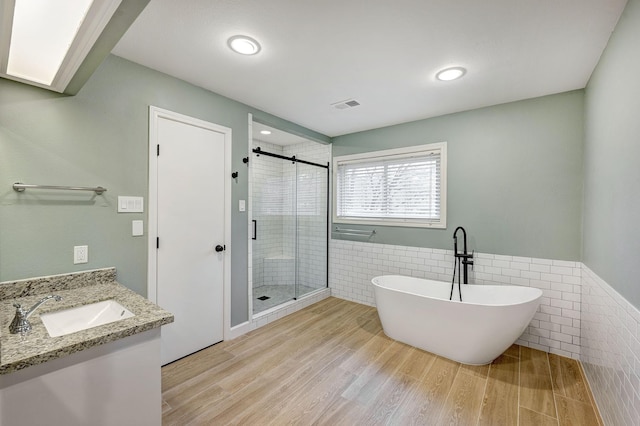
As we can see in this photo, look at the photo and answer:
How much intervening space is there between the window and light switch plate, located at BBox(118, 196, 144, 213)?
2710 millimetres

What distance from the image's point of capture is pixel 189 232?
2.51 m

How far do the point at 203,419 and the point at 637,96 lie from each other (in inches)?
124

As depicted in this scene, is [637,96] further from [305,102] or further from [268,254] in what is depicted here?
[268,254]

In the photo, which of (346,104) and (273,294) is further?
(273,294)

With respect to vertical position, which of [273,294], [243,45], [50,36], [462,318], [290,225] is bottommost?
[273,294]

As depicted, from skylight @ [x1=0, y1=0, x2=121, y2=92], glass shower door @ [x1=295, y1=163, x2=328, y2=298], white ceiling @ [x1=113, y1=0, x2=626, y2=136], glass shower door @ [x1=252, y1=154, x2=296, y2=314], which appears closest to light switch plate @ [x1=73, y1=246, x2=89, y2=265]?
skylight @ [x1=0, y1=0, x2=121, y2=92]

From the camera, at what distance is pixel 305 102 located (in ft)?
→ 9.64

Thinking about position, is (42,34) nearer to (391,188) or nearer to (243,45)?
(243,45)

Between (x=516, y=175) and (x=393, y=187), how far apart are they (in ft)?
4.47

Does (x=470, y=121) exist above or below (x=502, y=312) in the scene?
above

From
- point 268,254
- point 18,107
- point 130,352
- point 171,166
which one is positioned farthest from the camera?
point 268,254

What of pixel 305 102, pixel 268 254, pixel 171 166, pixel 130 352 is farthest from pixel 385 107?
pixel 130 352

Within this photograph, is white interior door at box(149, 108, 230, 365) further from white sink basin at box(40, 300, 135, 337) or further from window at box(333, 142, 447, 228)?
window at box(333, 142, 447, 228)

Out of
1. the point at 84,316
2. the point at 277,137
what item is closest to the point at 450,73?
the point at 277,137
